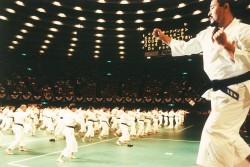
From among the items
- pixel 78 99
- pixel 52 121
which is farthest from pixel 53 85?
pixel 52 121

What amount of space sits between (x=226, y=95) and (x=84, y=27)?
22.5m

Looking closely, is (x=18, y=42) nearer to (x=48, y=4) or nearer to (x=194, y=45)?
(x=48, y=4)

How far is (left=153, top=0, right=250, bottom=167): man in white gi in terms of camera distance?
191 centimetres

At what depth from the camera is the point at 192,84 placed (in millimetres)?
29953

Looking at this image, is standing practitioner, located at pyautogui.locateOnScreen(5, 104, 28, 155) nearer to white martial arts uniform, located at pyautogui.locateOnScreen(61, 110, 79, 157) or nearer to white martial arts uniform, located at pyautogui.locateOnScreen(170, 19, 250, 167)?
white martial arts uniform, located at pyautogui.locateOnScreen(61, 110, 79, 157)

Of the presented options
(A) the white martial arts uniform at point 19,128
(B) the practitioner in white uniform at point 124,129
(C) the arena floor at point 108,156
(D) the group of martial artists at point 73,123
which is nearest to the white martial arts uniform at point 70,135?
(D) the group of martial artists at point 73,123

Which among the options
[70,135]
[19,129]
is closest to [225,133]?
[70,135]

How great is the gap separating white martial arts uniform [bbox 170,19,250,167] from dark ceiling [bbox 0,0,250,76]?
1135 cm

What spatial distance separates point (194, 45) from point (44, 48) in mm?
26762

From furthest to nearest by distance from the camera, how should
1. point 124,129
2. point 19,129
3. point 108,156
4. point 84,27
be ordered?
point 84,27 < point 124,129 < point 19,129 < point 108,156

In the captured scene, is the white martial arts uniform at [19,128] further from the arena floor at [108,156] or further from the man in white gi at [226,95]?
the man in white gi at [226,95]

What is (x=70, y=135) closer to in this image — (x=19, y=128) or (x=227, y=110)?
(x=19, y=128)

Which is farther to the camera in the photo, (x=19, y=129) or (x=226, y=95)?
(x=19, y=129)

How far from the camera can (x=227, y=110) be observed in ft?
→ 6.49
